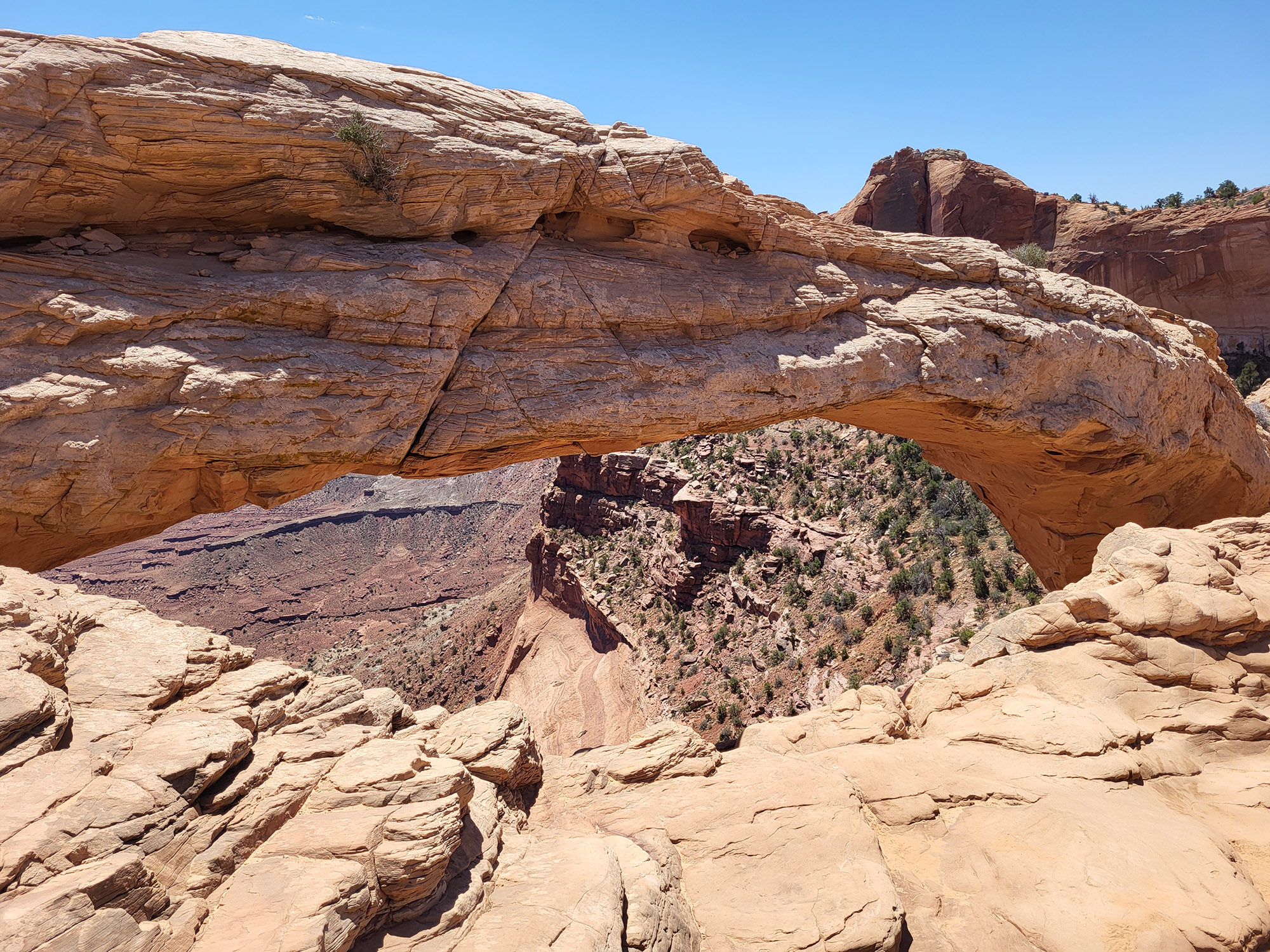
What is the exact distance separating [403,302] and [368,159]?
7.00ft

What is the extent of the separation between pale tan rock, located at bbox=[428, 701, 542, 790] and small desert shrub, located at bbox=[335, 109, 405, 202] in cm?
797

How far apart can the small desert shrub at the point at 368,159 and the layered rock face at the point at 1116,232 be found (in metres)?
41.7

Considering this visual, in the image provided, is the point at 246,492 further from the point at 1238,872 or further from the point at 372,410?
the point at 1238,872

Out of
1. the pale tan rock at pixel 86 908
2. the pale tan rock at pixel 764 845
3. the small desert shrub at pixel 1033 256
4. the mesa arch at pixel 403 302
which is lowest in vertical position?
the pale tan rock at pixel 764 845

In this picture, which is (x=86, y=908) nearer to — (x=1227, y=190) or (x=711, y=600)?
(x=711, y=600)

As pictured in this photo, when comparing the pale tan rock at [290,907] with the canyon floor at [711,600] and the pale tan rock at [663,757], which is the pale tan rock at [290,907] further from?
the canyon floor at [711,600]

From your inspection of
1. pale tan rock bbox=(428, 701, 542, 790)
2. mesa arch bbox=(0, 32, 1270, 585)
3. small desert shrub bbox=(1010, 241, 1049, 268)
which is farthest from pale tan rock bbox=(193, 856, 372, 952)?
small desert shrub bbox=(1010, 241, 1049, 268)

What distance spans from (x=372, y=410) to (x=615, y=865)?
278 inches

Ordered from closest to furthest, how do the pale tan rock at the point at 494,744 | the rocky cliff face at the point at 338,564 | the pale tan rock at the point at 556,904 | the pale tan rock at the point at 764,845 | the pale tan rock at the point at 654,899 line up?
the pale tan rock at the point at 556,904
the pale tan rock at the point at 654,899
the pale tan rock at the point at 764,845
the pale tan rock at the point at 494,744
the rocky cliff face at the point at 338,564

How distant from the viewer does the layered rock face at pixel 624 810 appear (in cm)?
516

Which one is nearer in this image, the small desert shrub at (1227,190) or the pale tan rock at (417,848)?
the pale tan rock at (417,848)

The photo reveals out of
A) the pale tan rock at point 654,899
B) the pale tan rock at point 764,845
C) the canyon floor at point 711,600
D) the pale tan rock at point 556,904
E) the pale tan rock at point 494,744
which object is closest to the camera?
the pale tan rock at point 556,904

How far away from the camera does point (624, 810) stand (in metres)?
8.16

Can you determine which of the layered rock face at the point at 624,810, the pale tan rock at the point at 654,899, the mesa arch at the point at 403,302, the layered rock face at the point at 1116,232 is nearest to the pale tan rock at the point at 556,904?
the layered rock face at the point at 624,810
